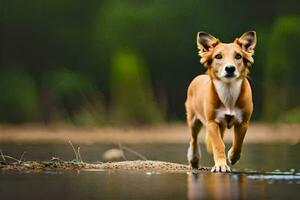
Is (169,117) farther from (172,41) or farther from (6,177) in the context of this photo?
(6,177)

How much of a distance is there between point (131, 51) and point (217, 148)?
15.0 metres

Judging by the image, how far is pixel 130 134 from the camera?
24.3 meters

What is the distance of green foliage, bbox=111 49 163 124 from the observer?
2444 centimetres

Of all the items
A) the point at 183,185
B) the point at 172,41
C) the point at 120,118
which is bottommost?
the point at 183,185

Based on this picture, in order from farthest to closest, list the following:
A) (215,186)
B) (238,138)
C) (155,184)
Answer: (238,138)
(155,184)
(215,186)

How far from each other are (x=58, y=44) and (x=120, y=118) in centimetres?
447

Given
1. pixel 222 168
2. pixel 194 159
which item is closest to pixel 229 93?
pixel 222 168

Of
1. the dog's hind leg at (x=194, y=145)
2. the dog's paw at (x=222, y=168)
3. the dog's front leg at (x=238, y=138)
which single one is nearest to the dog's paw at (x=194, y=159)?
the dog's hind leg at (x=194, y=145)

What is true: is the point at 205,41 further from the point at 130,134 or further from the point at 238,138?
the point at 130,134

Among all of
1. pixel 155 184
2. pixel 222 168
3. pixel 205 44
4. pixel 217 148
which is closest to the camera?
pixel 155 184

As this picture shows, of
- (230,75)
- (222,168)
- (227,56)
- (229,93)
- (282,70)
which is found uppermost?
(282,70)

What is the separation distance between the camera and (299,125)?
84.0 ft

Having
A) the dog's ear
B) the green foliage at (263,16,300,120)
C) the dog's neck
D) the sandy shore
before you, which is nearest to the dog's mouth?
the dog's neck

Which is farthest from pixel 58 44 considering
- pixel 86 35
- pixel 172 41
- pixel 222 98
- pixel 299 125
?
pixel 222 98
